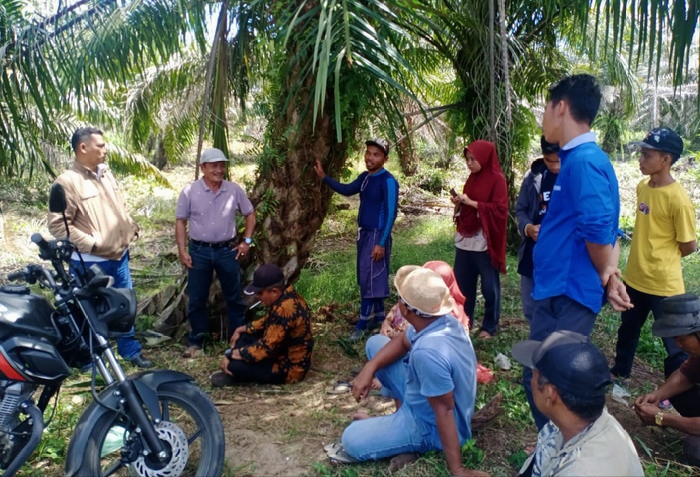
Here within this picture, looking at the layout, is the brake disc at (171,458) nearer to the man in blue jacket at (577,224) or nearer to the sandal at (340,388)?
the sandal at (340,388)

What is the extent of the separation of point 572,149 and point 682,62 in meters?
0.96

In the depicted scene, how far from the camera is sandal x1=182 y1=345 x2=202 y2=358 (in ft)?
14.8

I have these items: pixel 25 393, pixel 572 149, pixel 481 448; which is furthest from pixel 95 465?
pixel 572 149

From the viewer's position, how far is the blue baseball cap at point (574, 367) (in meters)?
1.95

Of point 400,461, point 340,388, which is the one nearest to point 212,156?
point 340,388

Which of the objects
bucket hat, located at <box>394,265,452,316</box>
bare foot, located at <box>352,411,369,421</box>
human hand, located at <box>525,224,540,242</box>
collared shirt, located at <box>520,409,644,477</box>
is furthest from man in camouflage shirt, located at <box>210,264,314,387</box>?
collared shirt, located at <box>520,409,644,477</box>

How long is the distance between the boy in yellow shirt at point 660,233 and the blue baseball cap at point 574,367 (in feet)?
6.43

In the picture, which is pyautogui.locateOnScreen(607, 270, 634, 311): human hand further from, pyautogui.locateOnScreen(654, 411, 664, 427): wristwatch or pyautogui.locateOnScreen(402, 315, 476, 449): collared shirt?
pyautogui.locateOnScreen(654, 411, 664, 427): wristwatch

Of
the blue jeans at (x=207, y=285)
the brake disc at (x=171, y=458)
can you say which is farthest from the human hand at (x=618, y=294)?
the blue jeans at (x=207, y=285)

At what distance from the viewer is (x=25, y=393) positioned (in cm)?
263

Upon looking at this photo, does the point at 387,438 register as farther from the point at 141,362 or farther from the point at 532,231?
the point at 141,362

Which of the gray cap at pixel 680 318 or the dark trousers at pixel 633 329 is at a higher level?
the gray cap at pixel 680 318

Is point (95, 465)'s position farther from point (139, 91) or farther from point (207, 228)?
point (139, 91)

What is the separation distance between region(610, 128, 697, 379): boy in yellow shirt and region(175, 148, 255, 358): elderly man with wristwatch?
286cm
